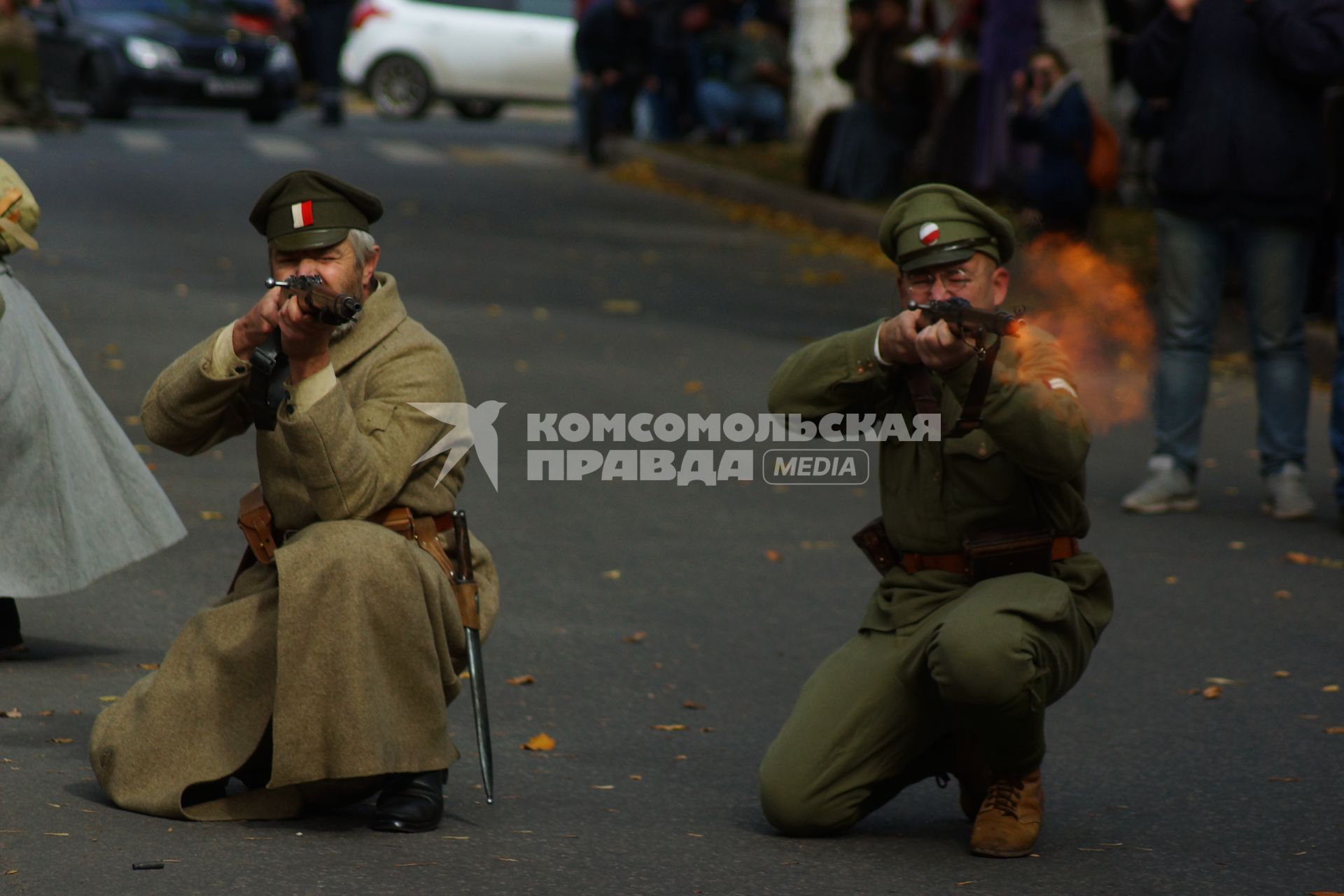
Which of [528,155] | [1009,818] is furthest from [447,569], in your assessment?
[528,155]

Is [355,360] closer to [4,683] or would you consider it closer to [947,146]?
[4,683]

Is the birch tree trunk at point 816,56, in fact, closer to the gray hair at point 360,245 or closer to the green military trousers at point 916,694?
the green military trousers at point 916,694

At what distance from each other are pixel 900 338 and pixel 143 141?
19.8m

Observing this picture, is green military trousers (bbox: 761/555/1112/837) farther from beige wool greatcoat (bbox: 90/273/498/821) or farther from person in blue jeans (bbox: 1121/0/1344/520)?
person in blue jeans (bbox: 1121/0/1344/520)

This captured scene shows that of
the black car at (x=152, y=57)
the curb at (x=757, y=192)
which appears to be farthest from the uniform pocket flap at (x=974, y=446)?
the black car at (x=152, y=57)

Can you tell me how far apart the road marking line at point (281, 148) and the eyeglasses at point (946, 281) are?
17457 millimetres

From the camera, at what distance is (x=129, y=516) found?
19.3 ft

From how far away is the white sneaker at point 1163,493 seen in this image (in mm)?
8500

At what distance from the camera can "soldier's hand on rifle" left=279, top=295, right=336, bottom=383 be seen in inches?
167

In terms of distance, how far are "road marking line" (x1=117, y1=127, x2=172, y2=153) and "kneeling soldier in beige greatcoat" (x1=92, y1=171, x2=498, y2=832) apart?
58.7 ft

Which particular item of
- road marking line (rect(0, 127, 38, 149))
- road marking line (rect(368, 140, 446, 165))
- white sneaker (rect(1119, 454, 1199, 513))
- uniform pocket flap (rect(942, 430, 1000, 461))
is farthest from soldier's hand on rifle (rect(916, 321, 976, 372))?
road marking line (rect(0, 127, 38, 149))

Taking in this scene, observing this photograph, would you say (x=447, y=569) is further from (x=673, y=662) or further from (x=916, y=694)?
(x=673, y=662)

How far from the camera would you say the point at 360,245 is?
4527 millimetres

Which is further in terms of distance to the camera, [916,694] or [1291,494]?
[1291,494]
